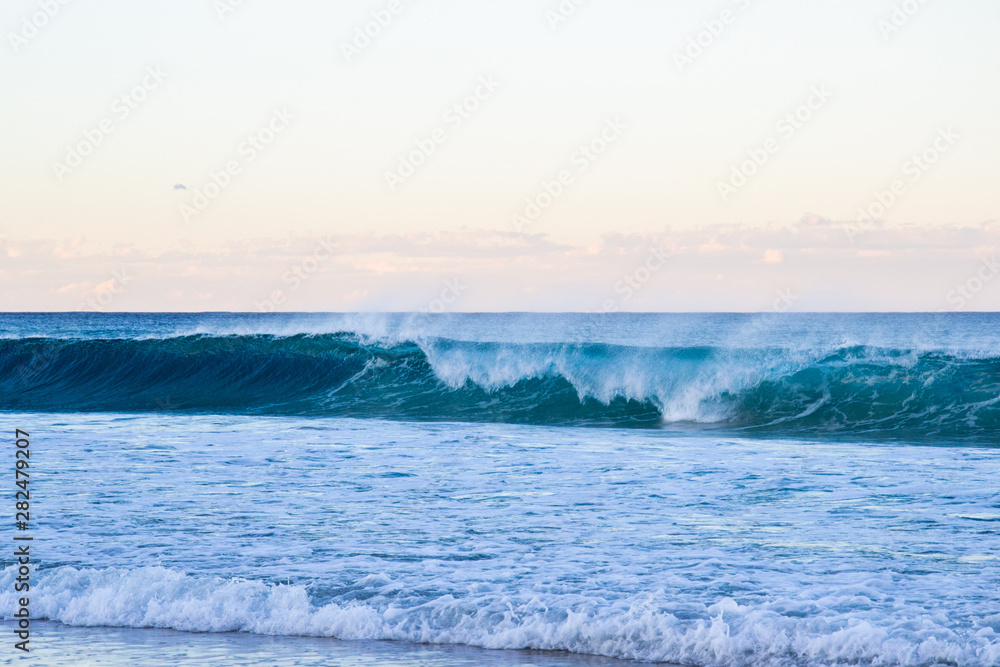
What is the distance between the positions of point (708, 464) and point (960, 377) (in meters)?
9.65

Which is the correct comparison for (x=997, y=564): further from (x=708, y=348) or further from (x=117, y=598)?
(x=708, y=348)

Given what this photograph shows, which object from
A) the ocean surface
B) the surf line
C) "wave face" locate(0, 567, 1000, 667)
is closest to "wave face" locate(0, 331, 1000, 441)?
the ocean surface

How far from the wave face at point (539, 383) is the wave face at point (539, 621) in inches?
376

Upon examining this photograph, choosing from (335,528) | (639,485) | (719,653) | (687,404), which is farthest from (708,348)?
(719,653)

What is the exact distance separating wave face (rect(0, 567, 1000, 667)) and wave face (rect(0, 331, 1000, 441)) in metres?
9.56

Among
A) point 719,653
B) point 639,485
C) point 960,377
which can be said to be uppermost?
point 960,377

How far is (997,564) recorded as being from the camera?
18.7 feet

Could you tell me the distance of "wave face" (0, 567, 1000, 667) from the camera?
4527 mm

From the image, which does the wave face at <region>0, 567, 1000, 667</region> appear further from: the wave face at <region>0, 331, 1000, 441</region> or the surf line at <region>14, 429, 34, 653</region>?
the wave face at <region>0, 331, 1000, 441</region>

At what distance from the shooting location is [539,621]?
4949 millimetres

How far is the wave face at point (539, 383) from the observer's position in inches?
635

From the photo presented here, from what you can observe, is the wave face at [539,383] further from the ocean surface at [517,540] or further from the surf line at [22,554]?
the surf line at [22,554]

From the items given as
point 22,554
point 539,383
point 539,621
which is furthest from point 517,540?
point 539,383

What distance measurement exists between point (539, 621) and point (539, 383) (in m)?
14.5
